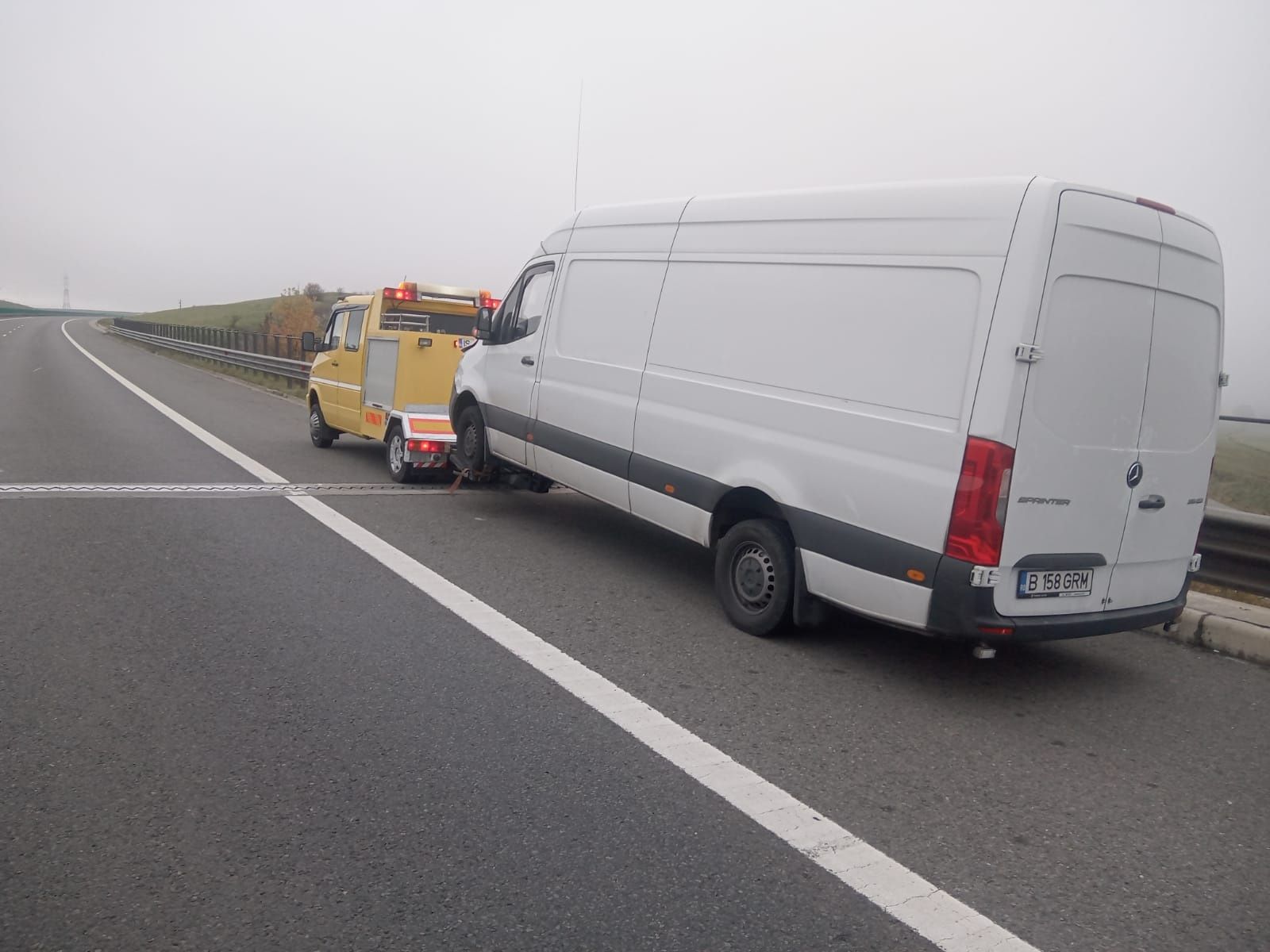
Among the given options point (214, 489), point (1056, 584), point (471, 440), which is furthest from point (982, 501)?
point (214, 489)

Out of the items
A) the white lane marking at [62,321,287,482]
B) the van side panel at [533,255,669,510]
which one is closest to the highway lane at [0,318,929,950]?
the van side panel at [533,255,669,510]

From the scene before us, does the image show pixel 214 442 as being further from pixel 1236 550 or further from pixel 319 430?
pixel 1236 550

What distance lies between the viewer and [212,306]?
397ft

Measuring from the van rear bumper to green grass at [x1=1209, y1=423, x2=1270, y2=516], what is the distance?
1.47 metres

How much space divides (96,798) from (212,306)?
5072 inches

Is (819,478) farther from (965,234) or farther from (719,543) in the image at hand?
(965,234)

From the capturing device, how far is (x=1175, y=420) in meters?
5.25

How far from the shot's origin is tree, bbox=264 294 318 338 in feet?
189

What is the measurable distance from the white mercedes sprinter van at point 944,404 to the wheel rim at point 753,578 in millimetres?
13

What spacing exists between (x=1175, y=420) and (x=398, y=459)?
25.5 feet

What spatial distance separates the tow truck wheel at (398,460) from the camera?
35.3ft

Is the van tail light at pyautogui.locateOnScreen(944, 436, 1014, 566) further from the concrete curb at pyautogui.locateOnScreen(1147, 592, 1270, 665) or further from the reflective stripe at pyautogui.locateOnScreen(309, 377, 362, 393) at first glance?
the reflective stripe at pyautogui.locateOnScreen(309, 377, 362, 393)

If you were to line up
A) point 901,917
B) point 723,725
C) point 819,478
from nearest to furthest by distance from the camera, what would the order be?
point 901,917, point 723,725, point 819,478

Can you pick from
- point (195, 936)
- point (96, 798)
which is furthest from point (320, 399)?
point (195, 936)
